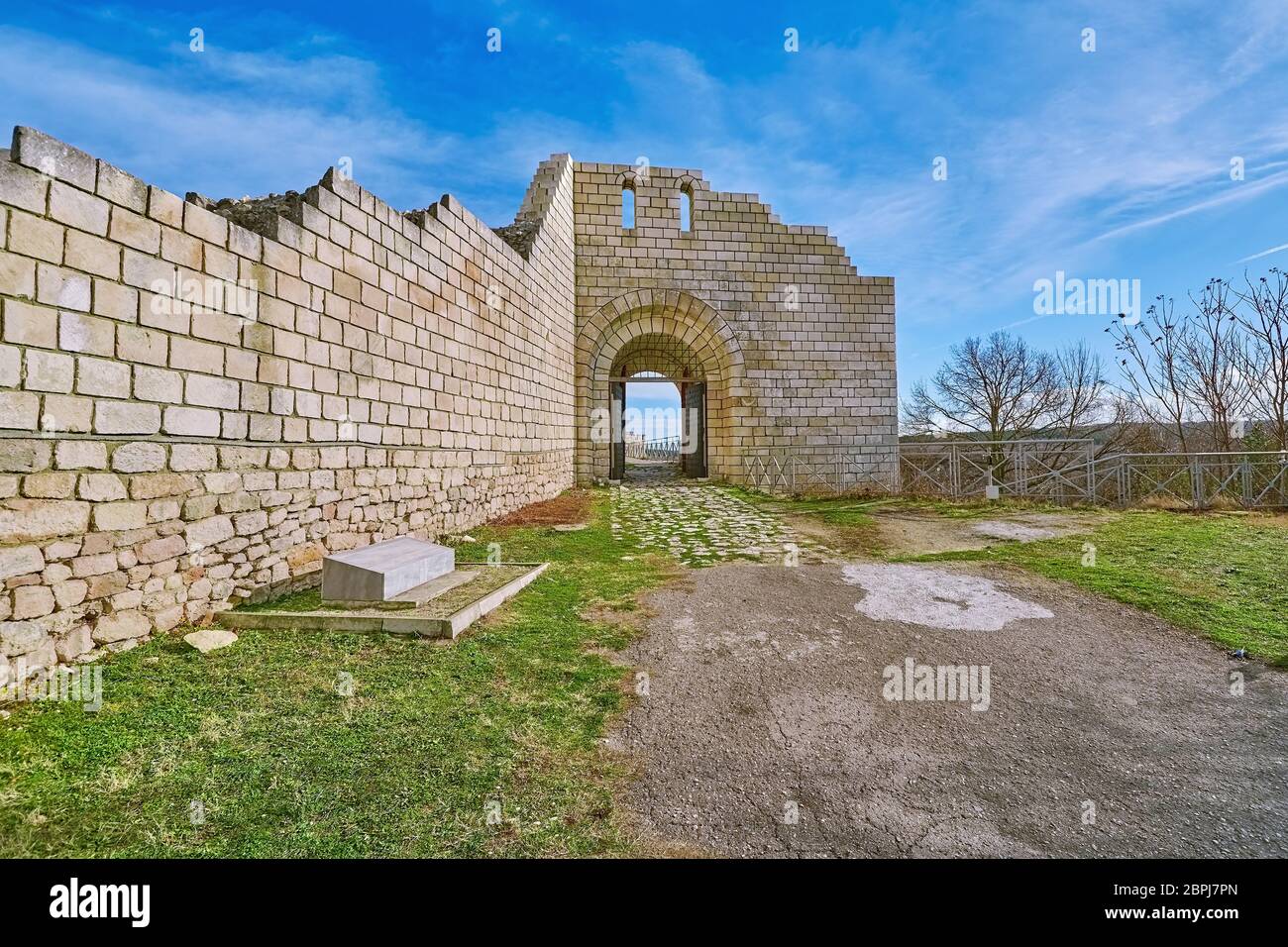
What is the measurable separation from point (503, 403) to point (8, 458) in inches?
269

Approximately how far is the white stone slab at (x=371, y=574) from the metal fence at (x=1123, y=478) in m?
9.51

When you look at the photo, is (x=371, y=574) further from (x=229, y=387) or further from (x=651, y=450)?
(x=651, y=450)

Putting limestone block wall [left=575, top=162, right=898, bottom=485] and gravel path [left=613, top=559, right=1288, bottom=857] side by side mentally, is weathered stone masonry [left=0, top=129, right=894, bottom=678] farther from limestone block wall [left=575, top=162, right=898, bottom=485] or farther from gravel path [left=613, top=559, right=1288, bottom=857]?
gravel path [left=613, top=559, right=1288, bottom=857]

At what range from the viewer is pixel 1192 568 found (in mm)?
5969

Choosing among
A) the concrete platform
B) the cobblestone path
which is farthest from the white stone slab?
the cobblestone path

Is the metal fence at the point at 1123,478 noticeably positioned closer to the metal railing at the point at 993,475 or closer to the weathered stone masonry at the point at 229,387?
the metal railing at the point at 993,475

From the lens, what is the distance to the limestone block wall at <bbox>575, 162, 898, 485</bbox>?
14281 millimetres

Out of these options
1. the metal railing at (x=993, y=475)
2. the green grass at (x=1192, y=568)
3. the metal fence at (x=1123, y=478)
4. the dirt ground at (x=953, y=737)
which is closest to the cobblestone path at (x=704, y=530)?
the green grass at (x=1192, y=568)

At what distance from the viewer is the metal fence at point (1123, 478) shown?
987 cm

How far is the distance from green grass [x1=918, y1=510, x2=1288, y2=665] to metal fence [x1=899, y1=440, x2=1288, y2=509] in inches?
61.5

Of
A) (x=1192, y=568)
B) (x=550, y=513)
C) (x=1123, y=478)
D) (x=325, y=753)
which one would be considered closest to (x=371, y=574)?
(x=325, y=753)

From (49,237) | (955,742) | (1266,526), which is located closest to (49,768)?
(49,237)

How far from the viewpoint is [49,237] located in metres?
3.36
